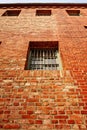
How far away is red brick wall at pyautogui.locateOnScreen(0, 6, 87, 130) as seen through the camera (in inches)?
152

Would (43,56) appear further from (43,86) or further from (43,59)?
(43,86)

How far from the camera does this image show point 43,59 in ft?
21.3

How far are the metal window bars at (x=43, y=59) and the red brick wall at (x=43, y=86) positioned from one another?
1.22 feet

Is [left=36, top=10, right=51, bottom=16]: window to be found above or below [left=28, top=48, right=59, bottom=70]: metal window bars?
above

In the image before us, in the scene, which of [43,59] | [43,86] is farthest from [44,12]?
[43,86]

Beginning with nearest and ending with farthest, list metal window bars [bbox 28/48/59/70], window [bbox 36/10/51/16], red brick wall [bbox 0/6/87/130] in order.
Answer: red brick wall [bbox 0/6/87/130] → metal window bars [bbox 28/48/59/70] → window [bbox 36/10/51/16]

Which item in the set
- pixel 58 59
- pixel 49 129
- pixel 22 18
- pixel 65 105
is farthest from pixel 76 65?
pixel 22 18

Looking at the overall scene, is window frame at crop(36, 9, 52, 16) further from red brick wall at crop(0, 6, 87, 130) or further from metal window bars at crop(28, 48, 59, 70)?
metal window bars at crop(28, 48, 59, 70)

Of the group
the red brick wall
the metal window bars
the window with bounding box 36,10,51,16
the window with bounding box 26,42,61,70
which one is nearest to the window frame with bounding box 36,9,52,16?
the window with bounding box 36,10,51,16

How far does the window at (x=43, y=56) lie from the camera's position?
609 cm

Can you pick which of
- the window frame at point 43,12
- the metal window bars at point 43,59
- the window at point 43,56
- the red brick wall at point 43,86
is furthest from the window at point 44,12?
the metal window bars at point 43,59

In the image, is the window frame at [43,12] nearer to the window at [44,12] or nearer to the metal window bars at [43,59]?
the window at [44,12]

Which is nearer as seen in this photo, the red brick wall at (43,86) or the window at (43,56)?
the red brick wall at (43,86)

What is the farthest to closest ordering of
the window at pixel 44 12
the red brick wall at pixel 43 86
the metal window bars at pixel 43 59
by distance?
1. the window at pixel 44 12
2. the metal window bars at pixel 43 59
3. the red brick wall at pixel 43 86
